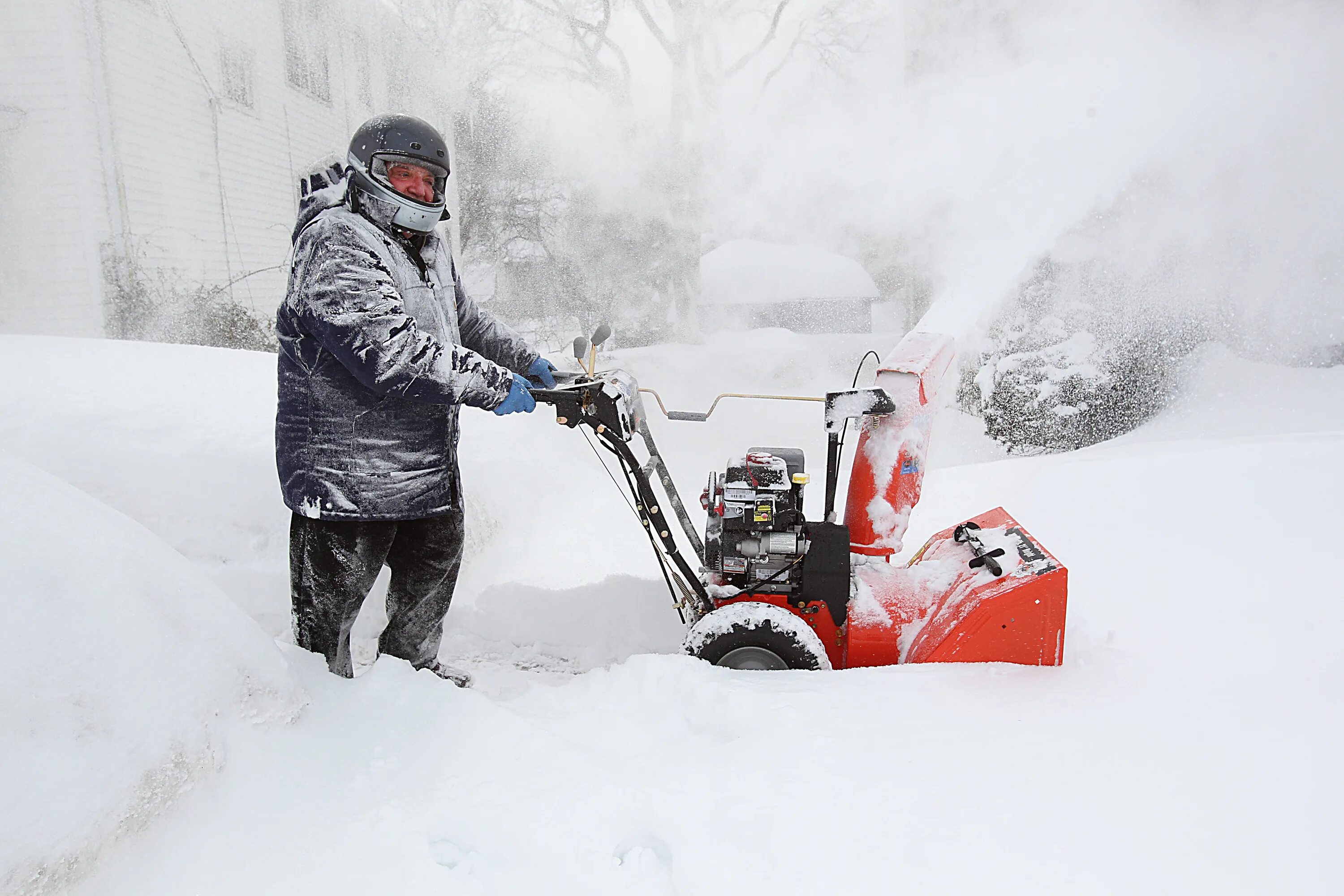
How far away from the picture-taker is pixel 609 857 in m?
1.46

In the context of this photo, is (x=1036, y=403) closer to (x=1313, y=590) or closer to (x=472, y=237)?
(x=1313, y=590)

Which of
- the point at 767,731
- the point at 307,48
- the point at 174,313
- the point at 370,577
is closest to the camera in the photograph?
the point at 767,731

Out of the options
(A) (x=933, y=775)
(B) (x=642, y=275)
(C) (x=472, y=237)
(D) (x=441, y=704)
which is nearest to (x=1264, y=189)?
(A) (x=933, y=775)

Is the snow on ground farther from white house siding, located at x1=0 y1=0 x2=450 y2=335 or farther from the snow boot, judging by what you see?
white house siding, located at x1=0 y1=0 x2=450 y2=335

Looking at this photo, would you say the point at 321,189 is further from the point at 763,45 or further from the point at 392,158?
the point at 763,45

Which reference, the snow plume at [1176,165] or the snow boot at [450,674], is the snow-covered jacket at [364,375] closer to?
the snow boot at [450,674]

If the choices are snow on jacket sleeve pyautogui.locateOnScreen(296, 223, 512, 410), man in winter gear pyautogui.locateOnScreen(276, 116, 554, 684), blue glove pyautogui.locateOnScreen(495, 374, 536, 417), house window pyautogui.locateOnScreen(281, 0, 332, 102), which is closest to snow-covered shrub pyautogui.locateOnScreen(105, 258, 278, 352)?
house window pyautogui.locateOnScreen(281, 0, 332, 102)

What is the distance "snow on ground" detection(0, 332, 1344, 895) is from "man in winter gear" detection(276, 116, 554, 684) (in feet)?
1.49

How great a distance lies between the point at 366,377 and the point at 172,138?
8.65 m

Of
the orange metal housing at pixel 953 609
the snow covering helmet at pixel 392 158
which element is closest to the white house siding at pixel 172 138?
the snow covering helmet at pixel 392 158

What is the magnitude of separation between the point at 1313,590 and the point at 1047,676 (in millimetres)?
1179

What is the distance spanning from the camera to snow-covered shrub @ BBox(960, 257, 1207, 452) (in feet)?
23.2

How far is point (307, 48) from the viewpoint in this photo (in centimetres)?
1172

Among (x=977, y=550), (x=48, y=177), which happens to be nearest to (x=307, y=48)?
(x=48, y=177)
